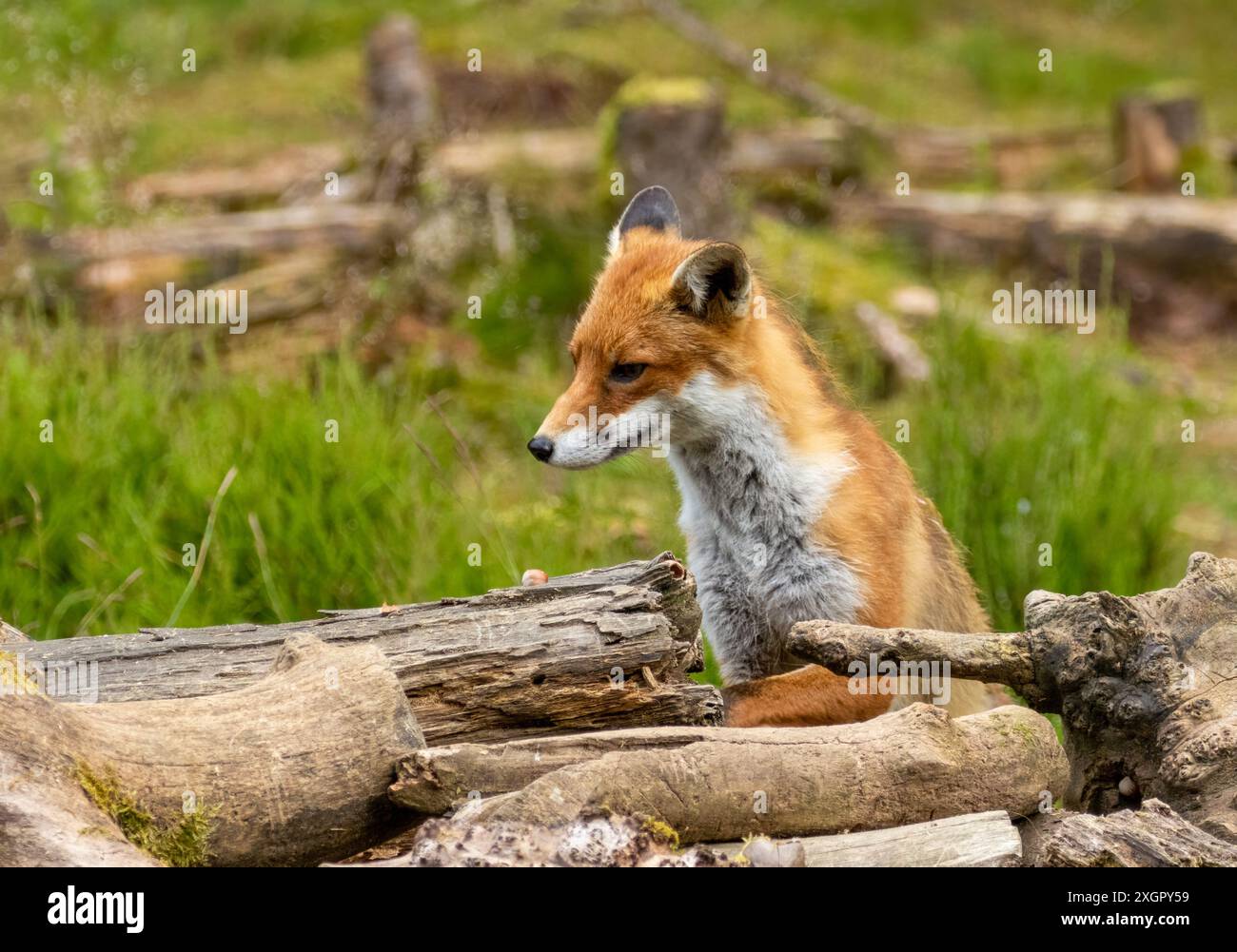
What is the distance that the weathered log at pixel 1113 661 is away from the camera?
3.86 m

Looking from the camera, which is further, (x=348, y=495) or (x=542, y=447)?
(x=348, y=495)

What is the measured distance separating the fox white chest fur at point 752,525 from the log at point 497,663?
0.90m

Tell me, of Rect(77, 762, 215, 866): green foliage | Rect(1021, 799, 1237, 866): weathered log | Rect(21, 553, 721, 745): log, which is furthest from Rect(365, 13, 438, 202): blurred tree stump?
Rect(1021, 799, 1237, 866): weathered log

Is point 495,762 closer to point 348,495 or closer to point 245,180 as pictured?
point 348,495

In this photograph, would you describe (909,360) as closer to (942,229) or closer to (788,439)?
(942,229)

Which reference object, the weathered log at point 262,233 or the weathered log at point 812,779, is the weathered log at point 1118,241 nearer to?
the weathered log at point 262,233

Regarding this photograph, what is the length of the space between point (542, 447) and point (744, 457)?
73cm

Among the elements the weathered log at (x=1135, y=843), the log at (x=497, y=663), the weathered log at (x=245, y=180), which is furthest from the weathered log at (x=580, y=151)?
the weathered log at (x=1135, y=843)

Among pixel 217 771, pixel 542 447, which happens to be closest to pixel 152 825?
pixel 217 771

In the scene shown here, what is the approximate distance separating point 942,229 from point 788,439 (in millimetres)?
9044

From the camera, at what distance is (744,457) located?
4930 millimetres

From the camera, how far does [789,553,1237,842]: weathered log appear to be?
3861mm

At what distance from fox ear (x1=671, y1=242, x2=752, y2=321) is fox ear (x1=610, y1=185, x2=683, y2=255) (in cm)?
92

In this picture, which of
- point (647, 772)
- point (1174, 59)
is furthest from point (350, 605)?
point (1174, 59)
